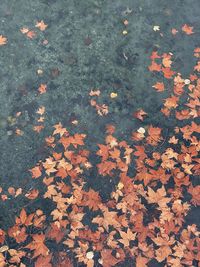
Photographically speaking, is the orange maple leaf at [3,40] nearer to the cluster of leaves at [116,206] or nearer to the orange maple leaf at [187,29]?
the cluster of leaves at [116,206]

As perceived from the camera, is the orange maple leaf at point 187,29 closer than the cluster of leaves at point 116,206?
No

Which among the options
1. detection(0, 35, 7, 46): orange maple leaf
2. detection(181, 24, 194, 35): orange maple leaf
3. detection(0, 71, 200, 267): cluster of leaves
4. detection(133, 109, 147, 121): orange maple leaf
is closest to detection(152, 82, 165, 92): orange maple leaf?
detection(133, 109, 147, 121): orange maple leaf

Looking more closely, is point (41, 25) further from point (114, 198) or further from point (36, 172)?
point (114, 198)

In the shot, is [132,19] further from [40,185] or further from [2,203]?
[2,203]

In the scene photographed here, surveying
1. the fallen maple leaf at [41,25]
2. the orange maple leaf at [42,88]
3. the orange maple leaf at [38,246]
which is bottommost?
the orange maple leaf at [38,246]

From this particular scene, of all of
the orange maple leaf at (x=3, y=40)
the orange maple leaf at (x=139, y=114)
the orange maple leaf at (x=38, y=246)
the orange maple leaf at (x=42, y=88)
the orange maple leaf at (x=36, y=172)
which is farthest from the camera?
the orange maple leaf at (x=3, y=40)

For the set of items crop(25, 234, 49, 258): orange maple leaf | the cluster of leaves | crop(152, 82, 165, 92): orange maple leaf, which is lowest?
crop(25, 234, 49, 258): orange maple leaf

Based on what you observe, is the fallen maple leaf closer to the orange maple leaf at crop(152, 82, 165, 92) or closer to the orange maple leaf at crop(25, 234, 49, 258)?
the orange maple leaf at crop(152, 82, 165, 92)

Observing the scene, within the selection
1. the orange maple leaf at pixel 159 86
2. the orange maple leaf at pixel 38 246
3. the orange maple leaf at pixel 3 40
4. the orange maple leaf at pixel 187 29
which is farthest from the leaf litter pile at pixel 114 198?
the orange maple leaf at pixel 187 29

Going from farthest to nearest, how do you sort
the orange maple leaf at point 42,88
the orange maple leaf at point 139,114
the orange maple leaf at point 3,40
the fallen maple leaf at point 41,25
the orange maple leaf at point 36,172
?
the fallen maple leaf at point 41,25
the orange maple leaf at point 3,40
the orange maple leaf at point 42,88
the orange maple leaf at point 139,114
the orange maple leaf at point 36,172
